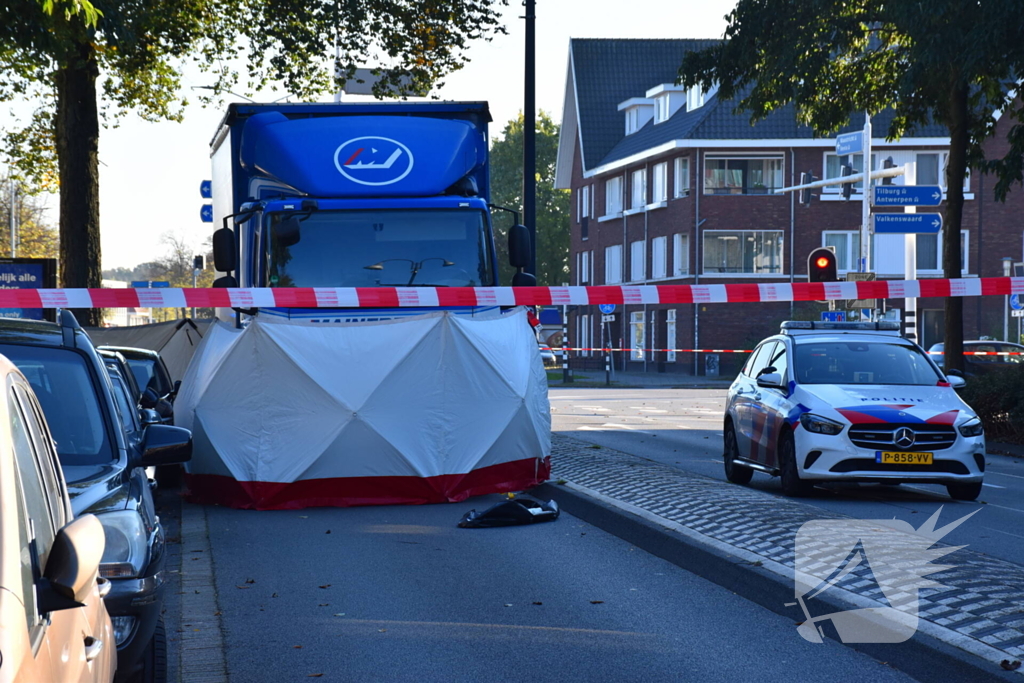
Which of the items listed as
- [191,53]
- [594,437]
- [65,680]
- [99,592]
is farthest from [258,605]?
[191,53]

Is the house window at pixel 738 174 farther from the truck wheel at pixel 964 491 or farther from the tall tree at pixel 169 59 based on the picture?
the truck wheel at pixel 964 491

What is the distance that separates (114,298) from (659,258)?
46.7 m

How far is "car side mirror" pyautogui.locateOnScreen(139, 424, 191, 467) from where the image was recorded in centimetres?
671

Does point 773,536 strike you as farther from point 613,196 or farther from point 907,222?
point 613,196

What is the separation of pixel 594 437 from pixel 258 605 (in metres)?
13.8

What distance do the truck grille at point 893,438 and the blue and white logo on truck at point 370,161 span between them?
5344mm

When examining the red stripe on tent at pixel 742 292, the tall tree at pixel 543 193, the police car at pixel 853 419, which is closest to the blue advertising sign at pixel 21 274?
the red stripe on tent at pixel 742 292

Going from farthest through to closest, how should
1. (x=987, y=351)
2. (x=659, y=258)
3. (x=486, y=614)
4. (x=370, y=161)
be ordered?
(x=659, y=258) → (x=987, y=351) → (x=370, y=161) → (x=486, y=614)

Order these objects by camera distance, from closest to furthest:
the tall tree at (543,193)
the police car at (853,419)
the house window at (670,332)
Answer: the police car at (853,419), the house window at (670,332), the tall tree at (543,193)

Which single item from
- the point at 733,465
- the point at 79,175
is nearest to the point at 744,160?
the point at 79,175

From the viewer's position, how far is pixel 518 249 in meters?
15.2

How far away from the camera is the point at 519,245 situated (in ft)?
49.6

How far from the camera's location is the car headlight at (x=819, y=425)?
12961mm

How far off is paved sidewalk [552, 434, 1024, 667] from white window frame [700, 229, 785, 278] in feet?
132
